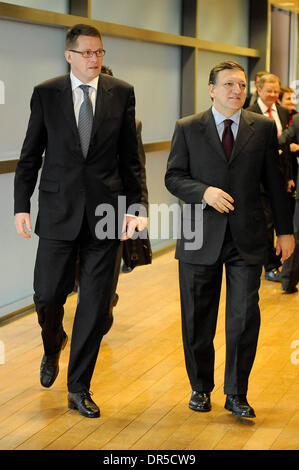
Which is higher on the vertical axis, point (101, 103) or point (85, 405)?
point (101, 103)

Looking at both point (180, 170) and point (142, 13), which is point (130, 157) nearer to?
point (180, 170)

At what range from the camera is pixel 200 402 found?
14.2 feet

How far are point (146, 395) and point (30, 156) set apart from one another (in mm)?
1444

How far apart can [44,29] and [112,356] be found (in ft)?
9.05

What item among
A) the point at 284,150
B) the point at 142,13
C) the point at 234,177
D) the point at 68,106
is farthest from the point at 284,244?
the point at 142,13

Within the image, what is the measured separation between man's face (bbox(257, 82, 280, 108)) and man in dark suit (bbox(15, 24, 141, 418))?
3691 millimetres

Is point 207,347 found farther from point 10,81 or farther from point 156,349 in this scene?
point 10,81

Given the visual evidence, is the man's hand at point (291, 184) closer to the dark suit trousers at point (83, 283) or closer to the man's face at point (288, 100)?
the man's face at point (288, 100)

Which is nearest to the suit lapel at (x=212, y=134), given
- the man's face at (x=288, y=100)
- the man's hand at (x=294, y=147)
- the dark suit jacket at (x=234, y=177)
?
the dark suit jacket at (x=234, y=177)

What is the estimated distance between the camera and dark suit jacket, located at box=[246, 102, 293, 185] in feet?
25.3

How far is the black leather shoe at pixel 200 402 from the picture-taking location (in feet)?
14.2

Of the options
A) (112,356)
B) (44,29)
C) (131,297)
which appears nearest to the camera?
(112,356)

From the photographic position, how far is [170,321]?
6.29m
